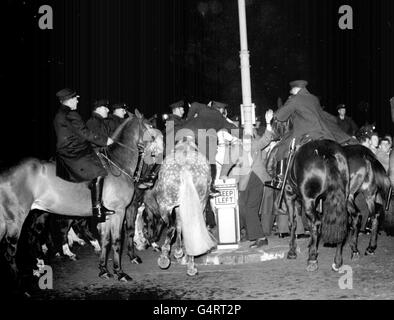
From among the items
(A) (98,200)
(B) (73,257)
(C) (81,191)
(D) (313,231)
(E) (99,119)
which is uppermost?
(E) (99,119)

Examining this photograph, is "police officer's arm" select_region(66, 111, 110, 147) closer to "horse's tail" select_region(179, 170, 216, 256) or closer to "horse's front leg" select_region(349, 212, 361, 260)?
"horse's tail" select_region(179, 170, 216, 256)

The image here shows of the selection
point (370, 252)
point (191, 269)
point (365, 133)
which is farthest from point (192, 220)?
point (365, 133)

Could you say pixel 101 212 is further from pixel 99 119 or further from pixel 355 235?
pixel 355 235

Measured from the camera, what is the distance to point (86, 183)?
8562 millimetres

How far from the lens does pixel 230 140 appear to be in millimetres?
9891

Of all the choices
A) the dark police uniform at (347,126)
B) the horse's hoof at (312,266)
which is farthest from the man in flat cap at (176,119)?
the dark police uniform at (347,126)

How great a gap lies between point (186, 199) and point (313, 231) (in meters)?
2.26

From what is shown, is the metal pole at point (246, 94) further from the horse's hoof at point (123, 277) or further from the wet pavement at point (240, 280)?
the horse's hoof at point (123, 277)

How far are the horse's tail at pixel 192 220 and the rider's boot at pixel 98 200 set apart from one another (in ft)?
4.35

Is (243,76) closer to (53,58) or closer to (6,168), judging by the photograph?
(6,168)

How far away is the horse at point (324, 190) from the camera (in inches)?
315
